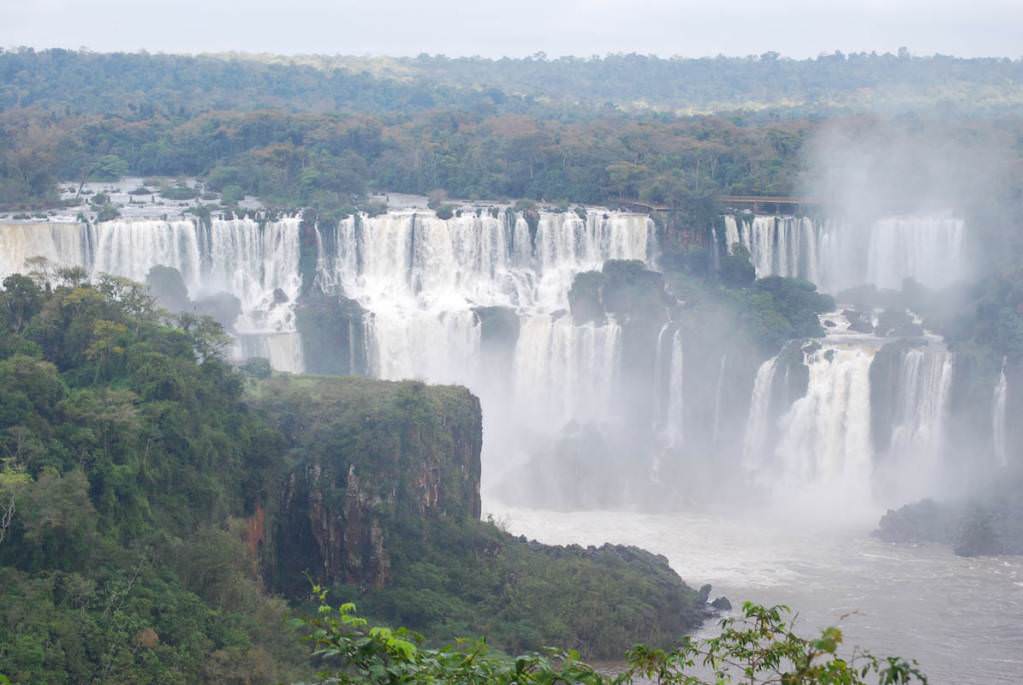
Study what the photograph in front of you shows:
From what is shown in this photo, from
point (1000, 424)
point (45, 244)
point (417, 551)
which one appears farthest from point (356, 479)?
point (45, 244)

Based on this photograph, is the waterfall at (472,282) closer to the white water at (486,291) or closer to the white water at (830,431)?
the white water at (486,291)

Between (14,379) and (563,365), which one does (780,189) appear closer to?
(563,365)

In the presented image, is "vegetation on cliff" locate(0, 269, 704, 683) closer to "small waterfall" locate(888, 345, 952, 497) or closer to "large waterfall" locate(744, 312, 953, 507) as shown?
"large waterfall" locate(744, 312, 953, 507)

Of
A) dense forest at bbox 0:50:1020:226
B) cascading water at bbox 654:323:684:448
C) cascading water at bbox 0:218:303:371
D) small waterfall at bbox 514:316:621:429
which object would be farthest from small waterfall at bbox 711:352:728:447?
cascading water at bbox 0:218:303:371

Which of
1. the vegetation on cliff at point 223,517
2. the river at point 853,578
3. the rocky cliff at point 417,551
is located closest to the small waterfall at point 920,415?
the river at point 853,578

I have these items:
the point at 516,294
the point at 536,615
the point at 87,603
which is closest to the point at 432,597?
the point at 536,615
